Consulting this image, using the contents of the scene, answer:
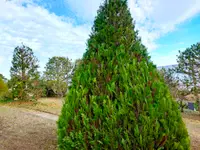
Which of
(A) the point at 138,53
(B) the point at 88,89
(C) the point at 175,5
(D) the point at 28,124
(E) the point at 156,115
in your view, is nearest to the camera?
(E) the point at 156,115

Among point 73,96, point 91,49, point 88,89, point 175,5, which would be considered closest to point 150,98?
point 88,89

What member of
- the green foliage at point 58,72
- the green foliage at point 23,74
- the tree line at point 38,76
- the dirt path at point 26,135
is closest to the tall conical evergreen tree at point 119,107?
the dirt path at point 26,135

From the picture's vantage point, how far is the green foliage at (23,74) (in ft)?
50.9

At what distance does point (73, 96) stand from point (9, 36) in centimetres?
766

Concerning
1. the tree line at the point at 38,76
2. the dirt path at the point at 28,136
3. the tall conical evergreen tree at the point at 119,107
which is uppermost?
the tree line at the point at 38,76

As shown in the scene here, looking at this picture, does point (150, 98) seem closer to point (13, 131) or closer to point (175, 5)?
Result: point (175, 5)

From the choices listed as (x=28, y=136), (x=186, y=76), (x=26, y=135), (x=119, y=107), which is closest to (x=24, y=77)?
(x=26, y=135)

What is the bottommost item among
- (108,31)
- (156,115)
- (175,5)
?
(156,115)

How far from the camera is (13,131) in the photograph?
6375 mm

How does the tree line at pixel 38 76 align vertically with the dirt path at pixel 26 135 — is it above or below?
above

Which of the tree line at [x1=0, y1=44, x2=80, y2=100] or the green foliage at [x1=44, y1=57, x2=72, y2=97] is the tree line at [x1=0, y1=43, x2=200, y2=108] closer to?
the tree line at [x1=0, y1=44, x2=80, y2=100]

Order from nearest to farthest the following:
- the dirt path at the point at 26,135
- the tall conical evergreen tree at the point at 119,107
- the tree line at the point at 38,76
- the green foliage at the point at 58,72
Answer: the tall conical evergreen tree at the point at 119,107
the dirt path at the point at 26,135
the tree line at the point at 38,76
the green foliage at the point at 58,72

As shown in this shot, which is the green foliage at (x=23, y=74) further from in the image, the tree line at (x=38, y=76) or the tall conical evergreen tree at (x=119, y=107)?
the tall conical evergreen tree at (x=119, y=107)

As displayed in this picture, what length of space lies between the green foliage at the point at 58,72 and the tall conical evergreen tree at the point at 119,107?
18.9 meters
